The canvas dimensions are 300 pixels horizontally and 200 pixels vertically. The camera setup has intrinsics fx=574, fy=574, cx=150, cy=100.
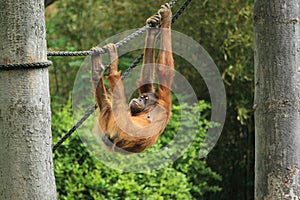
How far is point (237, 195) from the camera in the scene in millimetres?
6207

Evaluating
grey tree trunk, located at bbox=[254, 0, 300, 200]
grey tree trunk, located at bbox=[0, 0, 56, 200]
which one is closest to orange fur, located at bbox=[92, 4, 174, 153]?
grey tree trunk, located at bbox=[254, 0, 300, 200]

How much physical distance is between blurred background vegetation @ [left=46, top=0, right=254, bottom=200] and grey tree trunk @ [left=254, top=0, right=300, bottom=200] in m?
1.88

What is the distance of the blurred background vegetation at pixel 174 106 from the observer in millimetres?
4285

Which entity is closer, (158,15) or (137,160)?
(158,15)

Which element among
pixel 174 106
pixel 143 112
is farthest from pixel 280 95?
pixel 174 106

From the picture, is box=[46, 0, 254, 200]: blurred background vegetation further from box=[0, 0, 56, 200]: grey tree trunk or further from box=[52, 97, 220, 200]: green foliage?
box=[0, 0, 56, 200]: grey tree trunk

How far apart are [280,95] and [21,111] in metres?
1.19

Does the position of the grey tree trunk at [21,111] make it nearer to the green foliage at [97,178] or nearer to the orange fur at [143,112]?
the orange fur at [143,112]

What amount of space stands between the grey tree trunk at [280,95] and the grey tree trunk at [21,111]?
1.09 m

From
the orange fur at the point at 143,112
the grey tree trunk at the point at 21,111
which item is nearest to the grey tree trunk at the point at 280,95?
the orange fur at the point at 143,112

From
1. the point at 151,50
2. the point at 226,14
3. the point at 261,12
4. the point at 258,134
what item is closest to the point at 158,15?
the point at 151,50

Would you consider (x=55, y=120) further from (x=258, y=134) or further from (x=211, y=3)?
(x=258, y=134)

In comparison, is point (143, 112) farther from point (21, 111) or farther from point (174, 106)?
point (174, 106)

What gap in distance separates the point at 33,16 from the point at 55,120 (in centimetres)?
295
